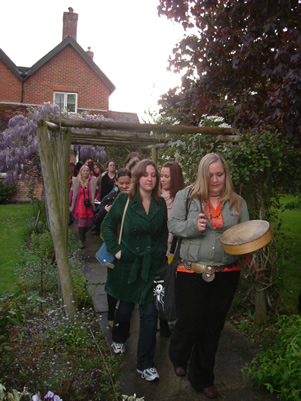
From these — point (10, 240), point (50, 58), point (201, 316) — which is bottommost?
point (10, 240)

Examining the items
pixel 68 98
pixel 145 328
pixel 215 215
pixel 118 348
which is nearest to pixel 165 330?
pixel 118 348

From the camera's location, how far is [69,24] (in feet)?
75.0

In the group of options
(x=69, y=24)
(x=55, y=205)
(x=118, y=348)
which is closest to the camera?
(x=118, y=348)

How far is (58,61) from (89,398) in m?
21.1

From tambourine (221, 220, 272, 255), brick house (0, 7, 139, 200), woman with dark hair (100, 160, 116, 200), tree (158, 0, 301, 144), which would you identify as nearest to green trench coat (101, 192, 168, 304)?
tambourine (221, 220, 272, 255)

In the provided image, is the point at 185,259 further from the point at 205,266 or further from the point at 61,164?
the point at 61,164

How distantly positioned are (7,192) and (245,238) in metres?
16.4

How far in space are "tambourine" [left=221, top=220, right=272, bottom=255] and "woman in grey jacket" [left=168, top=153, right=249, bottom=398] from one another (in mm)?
119

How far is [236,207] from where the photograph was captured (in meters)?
2.97

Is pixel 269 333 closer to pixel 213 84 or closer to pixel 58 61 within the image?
pixel 213 84

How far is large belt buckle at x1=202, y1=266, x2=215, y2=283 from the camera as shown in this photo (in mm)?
2822

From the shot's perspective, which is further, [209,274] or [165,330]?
[165,330]

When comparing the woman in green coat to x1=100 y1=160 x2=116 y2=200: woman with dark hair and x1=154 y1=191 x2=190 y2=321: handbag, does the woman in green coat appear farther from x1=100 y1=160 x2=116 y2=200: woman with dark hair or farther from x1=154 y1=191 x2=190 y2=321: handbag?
x1=100 y1=160 x2=116 y2=200: woman with dark hair

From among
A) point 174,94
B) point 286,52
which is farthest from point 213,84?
point 286,52
